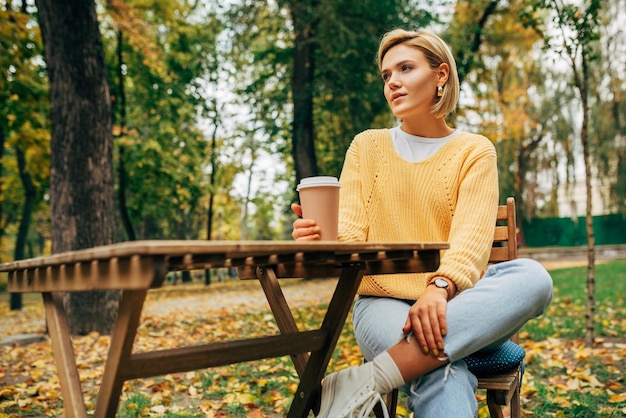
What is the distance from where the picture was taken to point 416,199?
2174mm

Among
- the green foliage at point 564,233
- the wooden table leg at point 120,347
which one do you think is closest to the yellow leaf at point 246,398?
the wooden table leg at point 120,347

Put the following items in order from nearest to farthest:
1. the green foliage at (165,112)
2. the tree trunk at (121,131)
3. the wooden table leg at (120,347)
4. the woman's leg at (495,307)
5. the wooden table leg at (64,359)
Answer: the wooden table leg at (120,347), the wooden table leg at (64,359), the woman's leg at (495,307), the tree trunk at (121,131), the green foliage at (165,112)

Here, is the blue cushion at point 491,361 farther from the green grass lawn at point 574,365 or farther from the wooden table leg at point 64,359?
the green grass lawn at point 574,365

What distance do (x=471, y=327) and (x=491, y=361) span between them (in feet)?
0.97

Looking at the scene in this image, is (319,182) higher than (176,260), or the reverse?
(319,182)

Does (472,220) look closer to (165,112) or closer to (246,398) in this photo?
(246,398)

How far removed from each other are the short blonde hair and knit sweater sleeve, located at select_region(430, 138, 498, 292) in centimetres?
23

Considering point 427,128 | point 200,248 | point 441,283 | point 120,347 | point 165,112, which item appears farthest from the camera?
point 165,112

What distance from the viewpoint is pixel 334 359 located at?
465cm

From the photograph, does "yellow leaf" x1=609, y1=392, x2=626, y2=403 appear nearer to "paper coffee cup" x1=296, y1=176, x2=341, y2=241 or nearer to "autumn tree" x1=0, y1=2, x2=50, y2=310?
"paper coffee cup" x1=296, y1=176, x2=341, y2=241

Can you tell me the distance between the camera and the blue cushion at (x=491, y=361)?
1844 mm

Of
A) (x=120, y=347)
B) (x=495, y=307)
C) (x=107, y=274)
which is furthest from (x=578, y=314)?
(x=107, y=274)

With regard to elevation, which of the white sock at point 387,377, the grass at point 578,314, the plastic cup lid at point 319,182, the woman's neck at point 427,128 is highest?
the woman's neck at point 427,128

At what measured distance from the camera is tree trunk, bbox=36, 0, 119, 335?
6.08m
